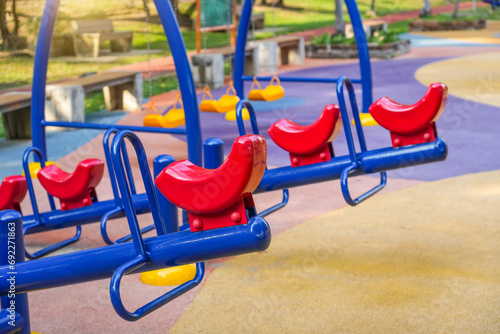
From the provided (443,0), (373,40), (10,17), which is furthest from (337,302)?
(443,0)

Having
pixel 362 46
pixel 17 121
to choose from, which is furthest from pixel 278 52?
pixel 362 46

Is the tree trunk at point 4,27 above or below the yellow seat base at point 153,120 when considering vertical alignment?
above

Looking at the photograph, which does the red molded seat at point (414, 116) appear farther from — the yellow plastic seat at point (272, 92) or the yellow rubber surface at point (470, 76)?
the yellow rubber surface at point (470, 76)

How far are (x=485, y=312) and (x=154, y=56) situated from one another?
13.4 meters

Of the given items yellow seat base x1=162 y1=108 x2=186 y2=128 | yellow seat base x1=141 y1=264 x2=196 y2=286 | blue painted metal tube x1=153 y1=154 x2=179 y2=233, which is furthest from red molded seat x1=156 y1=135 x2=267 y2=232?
yellow seat base x1=162 y1=108 x2=186 y2=128

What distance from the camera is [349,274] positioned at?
10.5 ft

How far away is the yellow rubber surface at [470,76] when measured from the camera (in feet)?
28.5

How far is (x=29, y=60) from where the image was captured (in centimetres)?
1477

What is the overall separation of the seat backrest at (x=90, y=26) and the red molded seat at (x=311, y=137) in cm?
1359

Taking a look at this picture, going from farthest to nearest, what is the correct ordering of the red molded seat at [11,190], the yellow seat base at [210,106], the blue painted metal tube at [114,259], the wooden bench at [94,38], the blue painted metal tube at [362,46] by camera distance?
1. the wooden bench at [94,38]
2. the blue painted metal tube at [362,46]
3. the yellow seat base at [210,106]
4. the red molded seat at [11,190]
5. the blue painted metal tube at [114,259]

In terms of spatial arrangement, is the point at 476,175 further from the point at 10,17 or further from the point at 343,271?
the point at 10,17

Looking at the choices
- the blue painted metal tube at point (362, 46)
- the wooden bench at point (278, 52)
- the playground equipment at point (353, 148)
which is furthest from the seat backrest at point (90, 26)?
the playground equipment at point (353, 148)

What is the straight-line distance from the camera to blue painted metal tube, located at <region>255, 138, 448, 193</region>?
2883 mm

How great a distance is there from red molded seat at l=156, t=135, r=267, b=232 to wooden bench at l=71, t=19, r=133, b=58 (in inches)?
546
